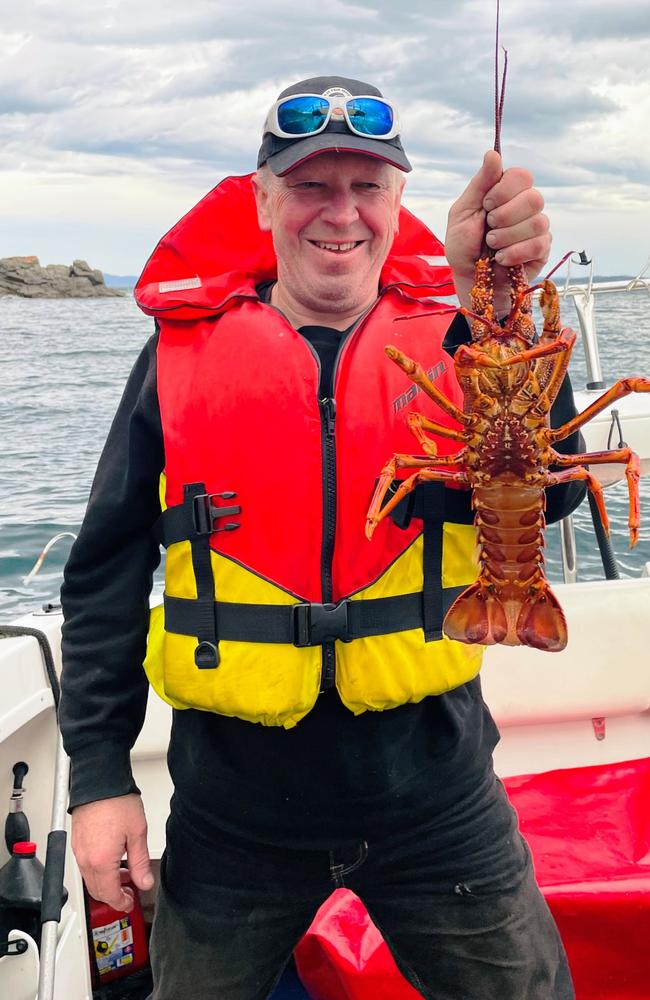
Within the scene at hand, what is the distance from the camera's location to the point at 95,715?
8.39ft

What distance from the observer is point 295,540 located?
2.46 meters

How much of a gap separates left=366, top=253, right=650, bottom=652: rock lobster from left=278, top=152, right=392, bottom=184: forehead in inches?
18.6

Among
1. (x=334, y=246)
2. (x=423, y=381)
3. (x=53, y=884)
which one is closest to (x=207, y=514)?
(x=423, y=381)

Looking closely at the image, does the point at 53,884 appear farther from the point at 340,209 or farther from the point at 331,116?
the point at 331,116

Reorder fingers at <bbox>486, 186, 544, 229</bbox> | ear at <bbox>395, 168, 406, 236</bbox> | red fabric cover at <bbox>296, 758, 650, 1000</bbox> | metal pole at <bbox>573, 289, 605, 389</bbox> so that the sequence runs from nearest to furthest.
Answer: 1. fingers at <bbox>486, 186, 544, 229</bbox>
2. ear at <bbox>395, 168, 406, 236</bbox>
3. red fabric cover at <bbox>296, 758, 650, 1000</bbox>
4. metal pole at <bbox>573, 289, 605, 389</bbox>

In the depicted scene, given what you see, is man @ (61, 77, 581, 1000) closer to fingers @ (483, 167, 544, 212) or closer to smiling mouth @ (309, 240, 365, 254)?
smiling mouth @ (309, 240, 365, 254)

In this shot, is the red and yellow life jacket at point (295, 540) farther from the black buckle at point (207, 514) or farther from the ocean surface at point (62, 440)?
the ocean surface at point (62, 440)

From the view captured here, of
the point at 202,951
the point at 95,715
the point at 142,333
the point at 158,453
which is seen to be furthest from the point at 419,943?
the point at 142,333

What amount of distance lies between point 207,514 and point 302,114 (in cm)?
104

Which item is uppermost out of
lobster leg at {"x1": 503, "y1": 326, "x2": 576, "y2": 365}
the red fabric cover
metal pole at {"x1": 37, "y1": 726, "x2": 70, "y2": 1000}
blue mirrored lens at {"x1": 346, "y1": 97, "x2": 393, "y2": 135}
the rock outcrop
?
the rock outcrop

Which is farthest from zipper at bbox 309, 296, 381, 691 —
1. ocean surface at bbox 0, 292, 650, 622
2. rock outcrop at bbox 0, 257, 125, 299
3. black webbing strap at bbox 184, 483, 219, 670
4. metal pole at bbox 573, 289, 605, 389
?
rock outcrop at bbox 0, 257, 125, 299

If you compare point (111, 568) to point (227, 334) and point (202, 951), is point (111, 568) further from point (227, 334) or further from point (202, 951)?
point (202, 951)

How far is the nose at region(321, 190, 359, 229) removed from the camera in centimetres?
243

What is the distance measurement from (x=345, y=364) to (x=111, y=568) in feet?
2.73
